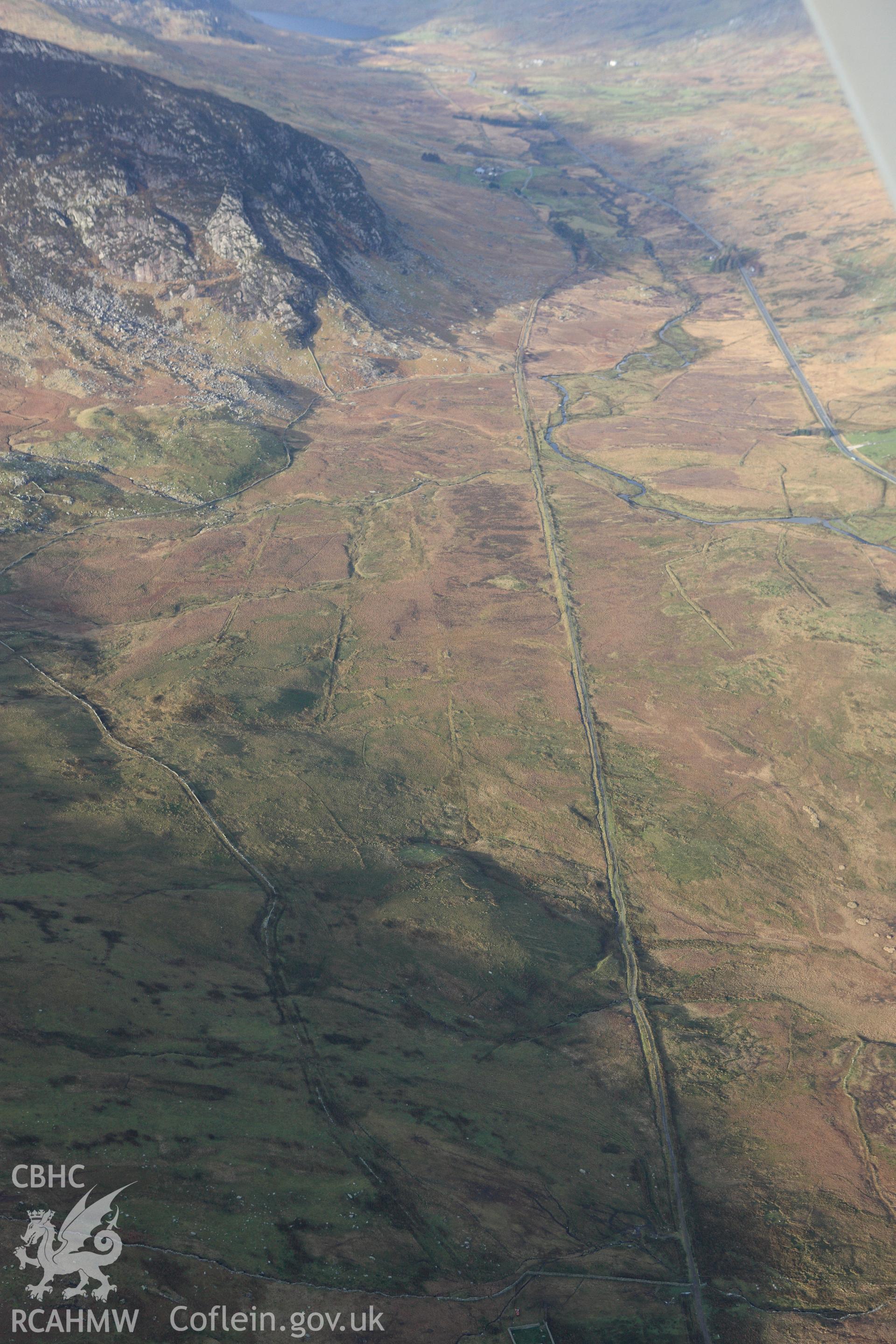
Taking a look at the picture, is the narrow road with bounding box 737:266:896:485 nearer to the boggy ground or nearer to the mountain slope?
the boggy ground

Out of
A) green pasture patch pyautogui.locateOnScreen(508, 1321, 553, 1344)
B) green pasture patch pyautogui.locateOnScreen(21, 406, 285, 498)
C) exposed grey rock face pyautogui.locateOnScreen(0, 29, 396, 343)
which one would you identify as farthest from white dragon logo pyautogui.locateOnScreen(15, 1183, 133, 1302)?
exposed grey rock face pyautogui.locateOnScreen(0, 29, 396, 343)

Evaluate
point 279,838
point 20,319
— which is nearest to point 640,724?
point 279,838

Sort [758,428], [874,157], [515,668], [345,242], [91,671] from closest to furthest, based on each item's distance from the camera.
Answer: [874,157]
[91,671]
[515,668]
[758,428]
[345,242]

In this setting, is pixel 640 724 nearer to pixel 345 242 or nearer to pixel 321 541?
pixel 321 541

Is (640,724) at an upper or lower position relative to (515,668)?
lower

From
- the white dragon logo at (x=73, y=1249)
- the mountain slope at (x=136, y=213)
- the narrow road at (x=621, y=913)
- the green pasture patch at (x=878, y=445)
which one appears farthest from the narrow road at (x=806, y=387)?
the white dragon logo at (x=73, y=1249)

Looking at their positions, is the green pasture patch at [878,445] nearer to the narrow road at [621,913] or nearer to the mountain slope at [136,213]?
the narrow road at [621,913]
